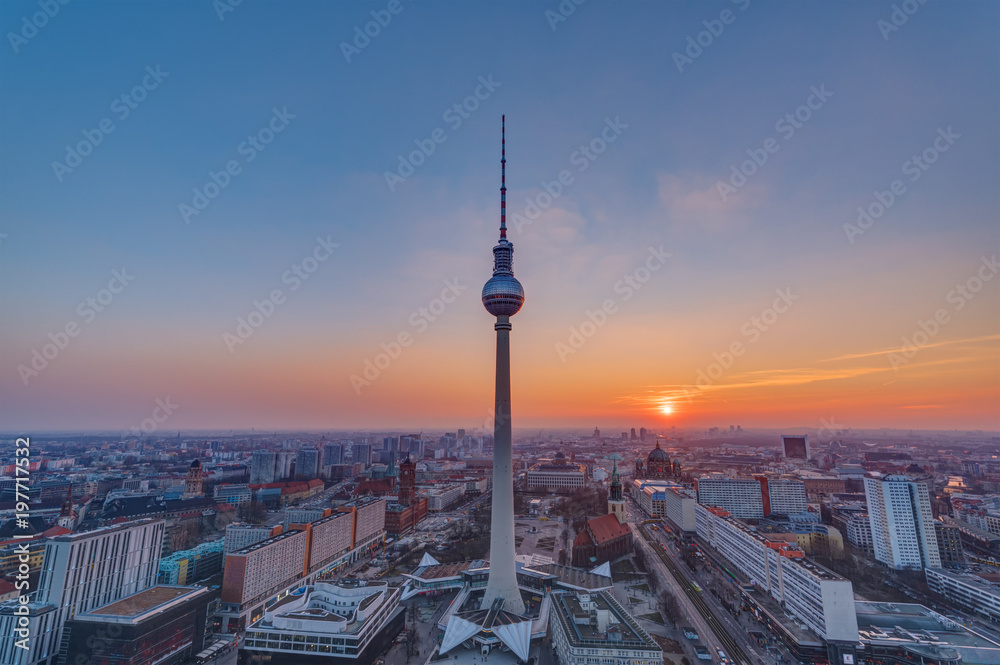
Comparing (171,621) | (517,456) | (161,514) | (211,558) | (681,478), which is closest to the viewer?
(171,621)

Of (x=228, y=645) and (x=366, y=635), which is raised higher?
(x=366, y=635)

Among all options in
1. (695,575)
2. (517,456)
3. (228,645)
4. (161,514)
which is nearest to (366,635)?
(228,645)

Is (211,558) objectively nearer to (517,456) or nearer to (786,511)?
(786,511)

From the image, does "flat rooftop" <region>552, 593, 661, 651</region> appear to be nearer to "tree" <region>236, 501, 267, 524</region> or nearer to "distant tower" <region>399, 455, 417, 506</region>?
"distant tower" <region>399, 455, 417, 506</region>

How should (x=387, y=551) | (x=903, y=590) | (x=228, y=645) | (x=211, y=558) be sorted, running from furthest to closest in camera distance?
(x=387, y=551)
(x=211, y=558)
(x=903, y=590)
(x=228, y=645)

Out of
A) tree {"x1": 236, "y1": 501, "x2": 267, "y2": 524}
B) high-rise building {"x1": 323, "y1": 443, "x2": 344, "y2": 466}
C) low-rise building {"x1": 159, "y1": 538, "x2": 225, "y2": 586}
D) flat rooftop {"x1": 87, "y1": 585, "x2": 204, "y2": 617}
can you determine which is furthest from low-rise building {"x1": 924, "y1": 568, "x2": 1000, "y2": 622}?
high-rise building {"x1": 323, "y1": 443, "x2": 344, "y2": 466}

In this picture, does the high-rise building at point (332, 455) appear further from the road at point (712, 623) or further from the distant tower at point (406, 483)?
the road at point (712, 623)

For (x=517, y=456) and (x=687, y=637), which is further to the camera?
(x=517, y=456)

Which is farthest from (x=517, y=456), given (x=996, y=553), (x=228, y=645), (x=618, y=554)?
(x=228, y=645)
